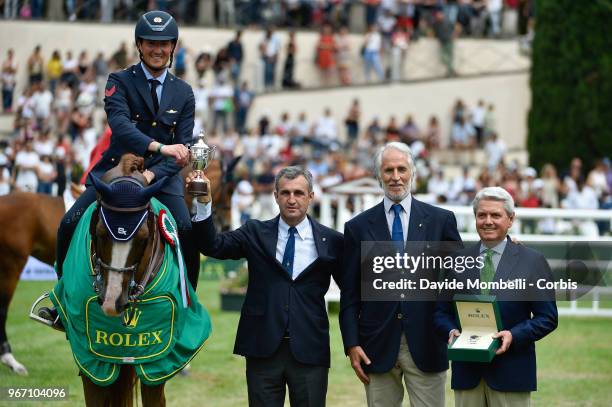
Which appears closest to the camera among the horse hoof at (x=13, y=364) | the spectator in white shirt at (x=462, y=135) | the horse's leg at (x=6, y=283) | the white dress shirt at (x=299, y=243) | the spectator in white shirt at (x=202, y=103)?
the white dress shirt at (x=299, y=243)

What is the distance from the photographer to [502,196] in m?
7.04

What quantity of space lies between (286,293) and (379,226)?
2.29ft

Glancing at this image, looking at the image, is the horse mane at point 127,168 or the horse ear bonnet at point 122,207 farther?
the horse mane at point 127,168

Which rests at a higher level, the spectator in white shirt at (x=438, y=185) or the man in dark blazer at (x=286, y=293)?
the man in dark blazer at (x=286, y=293)

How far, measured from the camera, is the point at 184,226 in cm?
786

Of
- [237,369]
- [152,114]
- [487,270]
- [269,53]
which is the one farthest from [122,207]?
[269,53]

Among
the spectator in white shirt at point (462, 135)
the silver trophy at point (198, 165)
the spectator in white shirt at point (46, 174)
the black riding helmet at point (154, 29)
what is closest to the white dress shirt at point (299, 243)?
the silver trophy at point (198, 165)

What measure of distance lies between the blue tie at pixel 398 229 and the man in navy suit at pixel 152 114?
1.38m

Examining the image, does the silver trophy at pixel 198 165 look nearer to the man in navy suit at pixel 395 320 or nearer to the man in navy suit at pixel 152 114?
the man in navy suit at pixel 152 114

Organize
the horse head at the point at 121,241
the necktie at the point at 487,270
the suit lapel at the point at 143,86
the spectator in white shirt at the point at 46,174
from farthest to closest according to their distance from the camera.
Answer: the spectator in white shirt at the point at 46,174, the suit lapel at the point at 143,86, the necktie at the point at 487,270, the horse head at the point at 121,241

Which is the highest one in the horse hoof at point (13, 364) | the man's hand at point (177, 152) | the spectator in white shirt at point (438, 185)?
the man's hand at point (177, 152)

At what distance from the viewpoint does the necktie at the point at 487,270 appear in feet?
23.1

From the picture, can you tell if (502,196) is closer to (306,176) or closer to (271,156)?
(306,176)

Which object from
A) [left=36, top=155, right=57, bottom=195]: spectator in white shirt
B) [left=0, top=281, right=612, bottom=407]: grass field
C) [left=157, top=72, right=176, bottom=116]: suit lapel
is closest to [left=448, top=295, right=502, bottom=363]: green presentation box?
[left=157, top=72, right=176, bottom=116]: suit lapel
